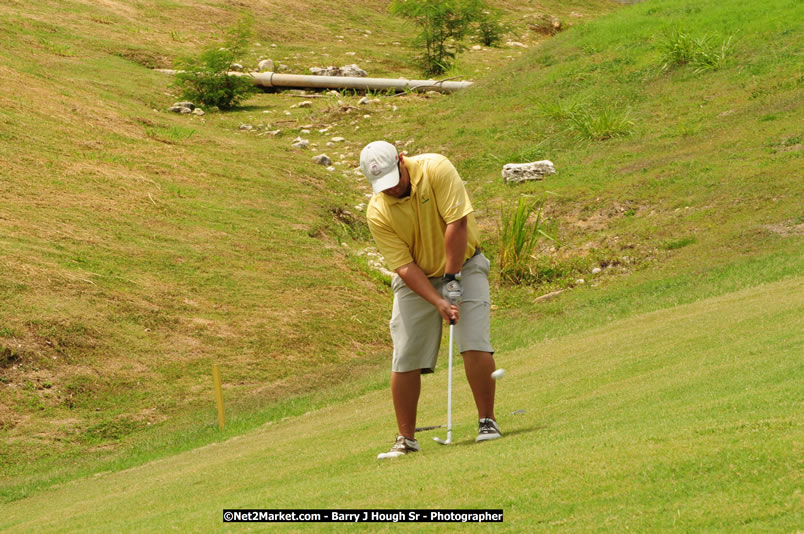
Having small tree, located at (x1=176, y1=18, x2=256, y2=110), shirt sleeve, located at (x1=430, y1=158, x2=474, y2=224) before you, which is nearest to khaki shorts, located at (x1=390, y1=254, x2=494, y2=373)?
shirt sleeve, located at (x1=430, y1=158, x2=474, y2=224)

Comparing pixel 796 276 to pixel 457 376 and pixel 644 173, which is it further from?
pixel 644 173

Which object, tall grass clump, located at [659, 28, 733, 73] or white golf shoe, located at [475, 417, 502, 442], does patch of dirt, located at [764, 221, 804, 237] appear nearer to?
tall grass clump, located at [659, 28, 733, 73]

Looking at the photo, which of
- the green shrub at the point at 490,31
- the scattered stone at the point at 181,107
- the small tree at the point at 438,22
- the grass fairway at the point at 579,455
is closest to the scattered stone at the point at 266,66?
the small tree at the point at 438,22

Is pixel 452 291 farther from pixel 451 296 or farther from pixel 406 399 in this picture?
pixel 406 399

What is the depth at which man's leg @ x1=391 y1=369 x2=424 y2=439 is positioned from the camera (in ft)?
25.3

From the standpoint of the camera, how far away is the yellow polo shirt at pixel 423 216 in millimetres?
7367

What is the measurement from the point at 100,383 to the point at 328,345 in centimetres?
421

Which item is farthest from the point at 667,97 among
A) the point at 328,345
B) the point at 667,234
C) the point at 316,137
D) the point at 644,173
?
the point at 328,345

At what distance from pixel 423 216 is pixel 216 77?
1091 inches

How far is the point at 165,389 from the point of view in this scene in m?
16.2

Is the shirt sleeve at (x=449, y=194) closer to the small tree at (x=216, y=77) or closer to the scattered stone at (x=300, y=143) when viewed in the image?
the scattered stone at (x=300, y=143)

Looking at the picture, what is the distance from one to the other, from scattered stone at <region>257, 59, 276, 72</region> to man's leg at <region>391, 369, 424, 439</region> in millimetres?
31530

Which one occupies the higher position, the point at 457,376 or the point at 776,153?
the point at 776,153

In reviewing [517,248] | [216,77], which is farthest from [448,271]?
[216,77]
